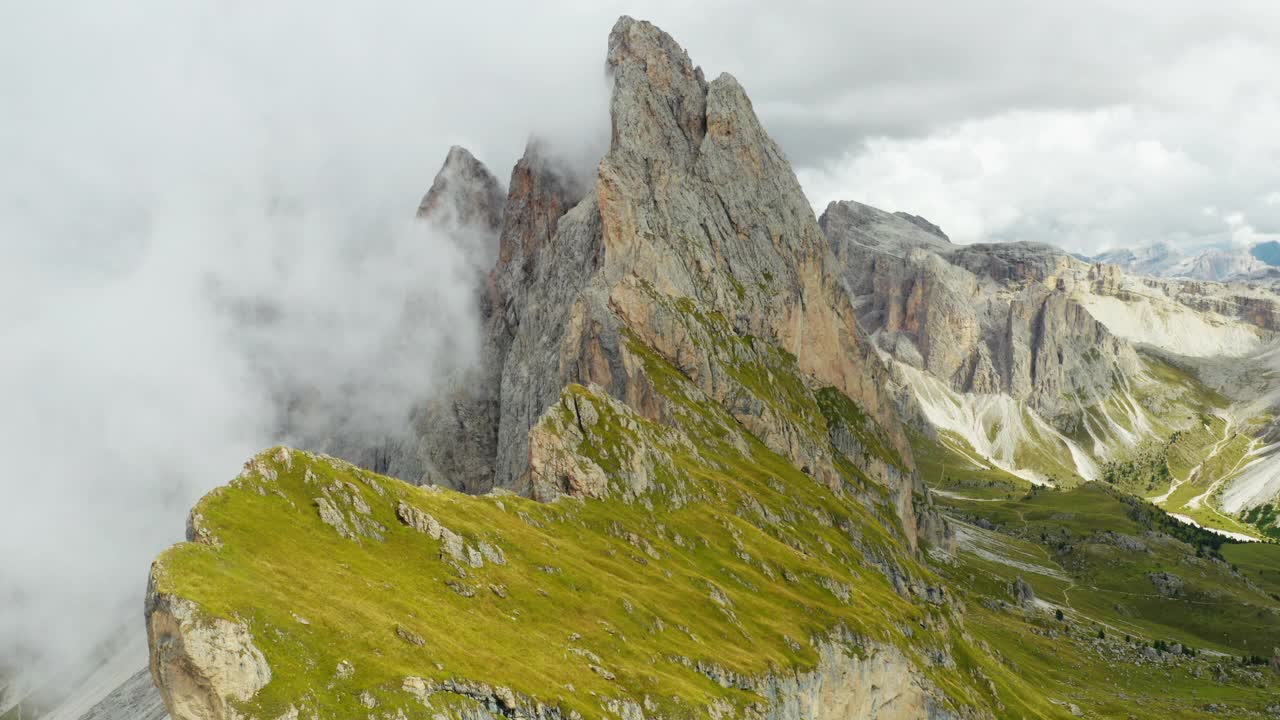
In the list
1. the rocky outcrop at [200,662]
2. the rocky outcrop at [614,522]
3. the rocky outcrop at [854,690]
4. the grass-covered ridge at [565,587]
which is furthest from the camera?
the rocky outcrop at [854,690]

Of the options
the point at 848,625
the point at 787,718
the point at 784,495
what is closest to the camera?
the point at 787,718

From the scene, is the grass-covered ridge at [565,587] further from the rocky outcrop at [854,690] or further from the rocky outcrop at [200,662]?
the rocky outcrop at [854,690]

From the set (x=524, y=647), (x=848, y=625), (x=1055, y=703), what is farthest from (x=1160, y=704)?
(x=524, y=647)

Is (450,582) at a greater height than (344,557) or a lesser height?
lesser

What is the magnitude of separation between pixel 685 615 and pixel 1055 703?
10390 cm

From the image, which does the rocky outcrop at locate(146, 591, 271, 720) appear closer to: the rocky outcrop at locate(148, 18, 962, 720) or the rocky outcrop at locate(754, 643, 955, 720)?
the rocky outcrop at locate(148, 18, 962, 720)

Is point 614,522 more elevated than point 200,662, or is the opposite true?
point 200,662

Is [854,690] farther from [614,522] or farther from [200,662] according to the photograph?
[200,662]

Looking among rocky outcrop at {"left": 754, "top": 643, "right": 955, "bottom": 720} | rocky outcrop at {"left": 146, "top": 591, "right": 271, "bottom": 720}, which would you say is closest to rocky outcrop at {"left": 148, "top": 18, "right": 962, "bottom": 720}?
rocky outcrop at {"left": 146, "top": 591, "right": 271, "bottom": 720}

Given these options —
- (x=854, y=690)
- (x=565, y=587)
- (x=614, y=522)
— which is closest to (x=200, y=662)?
(x=565, y=587)

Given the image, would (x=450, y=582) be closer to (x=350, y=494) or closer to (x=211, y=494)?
(x=350, y=494)

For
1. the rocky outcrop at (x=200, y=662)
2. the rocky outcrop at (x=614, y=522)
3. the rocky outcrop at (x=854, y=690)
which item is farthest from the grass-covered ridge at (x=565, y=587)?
the rocky outcrop at (x=854, y=690)

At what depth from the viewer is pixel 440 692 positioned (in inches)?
2313

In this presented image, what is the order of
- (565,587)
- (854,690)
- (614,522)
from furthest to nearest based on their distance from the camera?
1. (614,522)
2. (854,690)
3. (565,587)
